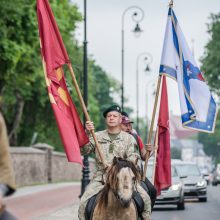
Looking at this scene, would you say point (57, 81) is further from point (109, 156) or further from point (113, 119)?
point (109, 156)

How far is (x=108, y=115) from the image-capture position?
1129cm

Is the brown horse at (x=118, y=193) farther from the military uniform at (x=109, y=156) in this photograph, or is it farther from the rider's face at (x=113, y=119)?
the rider's face at (x=113, y=119)

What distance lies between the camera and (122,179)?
957 cm

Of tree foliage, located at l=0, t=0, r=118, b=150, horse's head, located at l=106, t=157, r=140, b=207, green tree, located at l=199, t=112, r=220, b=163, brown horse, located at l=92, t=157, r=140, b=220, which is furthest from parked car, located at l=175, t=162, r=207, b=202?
green tree, located at l=199, t=112, r=220, b=163

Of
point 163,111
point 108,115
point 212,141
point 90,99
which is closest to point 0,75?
point 163,111

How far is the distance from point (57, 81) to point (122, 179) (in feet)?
9.92

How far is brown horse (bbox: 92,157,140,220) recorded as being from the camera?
9.45 m

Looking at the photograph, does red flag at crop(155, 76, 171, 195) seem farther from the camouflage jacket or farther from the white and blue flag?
the camouflage jacket

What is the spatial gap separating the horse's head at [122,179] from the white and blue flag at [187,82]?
3.68m

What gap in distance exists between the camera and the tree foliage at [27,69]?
38256 millimetres

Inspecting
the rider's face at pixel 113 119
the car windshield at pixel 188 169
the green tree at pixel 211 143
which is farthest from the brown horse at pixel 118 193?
the green tree at pixel 211 143

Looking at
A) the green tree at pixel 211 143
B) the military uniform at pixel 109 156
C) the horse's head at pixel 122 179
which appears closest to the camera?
the horse's head at pixel 122 179

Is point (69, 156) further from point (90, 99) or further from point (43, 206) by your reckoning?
→ point (90, 99)

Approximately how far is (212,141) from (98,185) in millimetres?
169970
